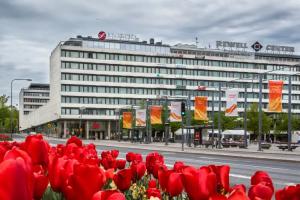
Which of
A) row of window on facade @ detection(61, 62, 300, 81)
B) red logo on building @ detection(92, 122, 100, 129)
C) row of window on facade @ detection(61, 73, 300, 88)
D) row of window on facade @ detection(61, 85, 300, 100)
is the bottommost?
red logo on building @ detection(92, 122, 100, 129)

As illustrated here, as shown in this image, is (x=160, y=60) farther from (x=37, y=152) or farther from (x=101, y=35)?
(x=37, y=152)

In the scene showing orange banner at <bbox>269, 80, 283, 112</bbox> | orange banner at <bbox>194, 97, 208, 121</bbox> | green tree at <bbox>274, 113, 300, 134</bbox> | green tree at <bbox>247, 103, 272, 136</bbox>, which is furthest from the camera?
green tree at <bbox>274, 113, 300, 134</bbox>

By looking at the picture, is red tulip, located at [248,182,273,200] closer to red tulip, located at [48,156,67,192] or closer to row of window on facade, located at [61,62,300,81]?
red tulip, located at [48,156,67,192]

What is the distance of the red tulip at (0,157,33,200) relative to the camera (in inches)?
49.4

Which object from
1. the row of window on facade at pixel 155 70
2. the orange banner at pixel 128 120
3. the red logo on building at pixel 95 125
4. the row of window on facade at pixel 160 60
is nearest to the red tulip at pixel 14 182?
the orange banner at pixel 128 120

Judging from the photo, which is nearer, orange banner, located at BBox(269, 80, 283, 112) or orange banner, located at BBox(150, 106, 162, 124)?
orange banner, located at BBox(269, 80, 283, 112)

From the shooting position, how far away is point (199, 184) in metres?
1.97

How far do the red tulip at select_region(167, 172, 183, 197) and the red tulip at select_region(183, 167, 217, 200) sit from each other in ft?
1.68

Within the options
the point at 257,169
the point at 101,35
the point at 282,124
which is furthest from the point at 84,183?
the point at 101,35

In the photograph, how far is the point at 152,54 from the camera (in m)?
130

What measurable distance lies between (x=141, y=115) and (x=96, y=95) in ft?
162

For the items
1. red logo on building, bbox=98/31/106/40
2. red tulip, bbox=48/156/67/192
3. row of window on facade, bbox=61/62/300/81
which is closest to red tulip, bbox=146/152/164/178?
red tulip, bbox=48/156/67/192

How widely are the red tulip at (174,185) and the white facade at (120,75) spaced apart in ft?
368

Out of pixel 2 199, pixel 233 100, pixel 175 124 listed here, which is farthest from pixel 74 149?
pixel 175 124
